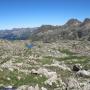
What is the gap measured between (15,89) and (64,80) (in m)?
→ 14.1

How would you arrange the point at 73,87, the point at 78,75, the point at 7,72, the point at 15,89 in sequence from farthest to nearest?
the point at 78,75 → the point at 7,72 → the point at 73,87 → the point at 15,89

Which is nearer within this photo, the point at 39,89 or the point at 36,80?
the point at 39,89

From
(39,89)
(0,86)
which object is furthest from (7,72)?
(39,89)

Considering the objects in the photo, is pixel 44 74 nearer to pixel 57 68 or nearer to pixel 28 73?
pixel 28 73

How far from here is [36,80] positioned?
5525cm

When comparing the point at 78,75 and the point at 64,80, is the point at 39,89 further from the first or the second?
the point at 78,75

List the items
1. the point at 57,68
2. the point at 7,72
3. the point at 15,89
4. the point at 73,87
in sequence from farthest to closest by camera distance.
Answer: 1. the point at 57,68
2. the point at 7,72
3. the point at 73,87
4. the point at 15,89

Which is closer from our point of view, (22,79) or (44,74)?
(22,79)

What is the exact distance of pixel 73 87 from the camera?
171 feet

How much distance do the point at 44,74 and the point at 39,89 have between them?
11.8 meters

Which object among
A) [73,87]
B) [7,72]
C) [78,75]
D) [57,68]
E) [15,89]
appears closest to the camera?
[15,89]

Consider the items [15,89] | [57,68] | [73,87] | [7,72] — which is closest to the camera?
[15,89]

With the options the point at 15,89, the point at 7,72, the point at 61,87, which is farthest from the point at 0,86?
the point at 61,87

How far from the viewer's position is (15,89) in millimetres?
47875
